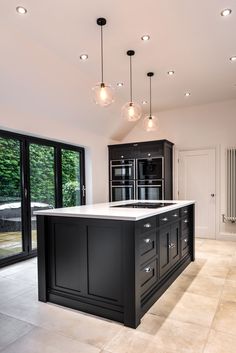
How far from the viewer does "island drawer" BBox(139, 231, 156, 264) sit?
7.39 feet

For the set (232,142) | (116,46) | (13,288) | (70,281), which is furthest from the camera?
(232,142)

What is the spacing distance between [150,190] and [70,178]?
1.80 metres

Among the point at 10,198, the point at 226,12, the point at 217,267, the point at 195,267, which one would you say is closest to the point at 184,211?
the point at 195,267

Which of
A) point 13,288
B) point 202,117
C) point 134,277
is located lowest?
point 13,288

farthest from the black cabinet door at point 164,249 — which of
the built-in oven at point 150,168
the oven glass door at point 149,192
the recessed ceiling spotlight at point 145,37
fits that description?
the built-in oven at point 150,168

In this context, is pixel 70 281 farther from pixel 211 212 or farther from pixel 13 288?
pixel 211 212

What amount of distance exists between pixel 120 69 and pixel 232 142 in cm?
303

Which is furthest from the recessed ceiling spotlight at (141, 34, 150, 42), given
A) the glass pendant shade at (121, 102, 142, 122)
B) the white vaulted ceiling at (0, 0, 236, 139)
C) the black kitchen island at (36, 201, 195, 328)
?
→ the black kitchen island at (36, 201, 195, 328)

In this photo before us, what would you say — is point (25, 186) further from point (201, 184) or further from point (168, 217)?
point (201, 184)

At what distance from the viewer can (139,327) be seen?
2.09 metres

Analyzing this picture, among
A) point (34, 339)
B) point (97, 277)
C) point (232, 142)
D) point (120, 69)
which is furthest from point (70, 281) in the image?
point (232, 142)

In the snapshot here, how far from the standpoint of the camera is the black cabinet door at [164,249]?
2723 mm

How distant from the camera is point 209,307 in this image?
2.44 meters

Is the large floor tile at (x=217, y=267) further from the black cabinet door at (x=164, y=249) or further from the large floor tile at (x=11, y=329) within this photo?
the large floor tile at (x=11, y=329)
